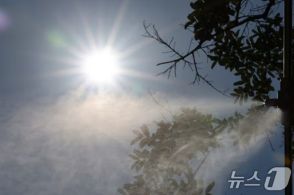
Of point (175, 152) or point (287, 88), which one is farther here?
point (175, 152)

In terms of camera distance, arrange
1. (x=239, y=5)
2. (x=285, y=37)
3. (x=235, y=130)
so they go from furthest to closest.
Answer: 1. (x=235, y=130)
2. (x=239, y=5)
3. (x=285, y=37)

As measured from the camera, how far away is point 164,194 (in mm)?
7973

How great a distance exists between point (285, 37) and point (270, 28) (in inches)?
184

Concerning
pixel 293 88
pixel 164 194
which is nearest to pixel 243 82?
pixel 164 194

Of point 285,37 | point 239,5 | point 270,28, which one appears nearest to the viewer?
point 285,37

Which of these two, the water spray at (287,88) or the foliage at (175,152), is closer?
the water spray at (287,88)

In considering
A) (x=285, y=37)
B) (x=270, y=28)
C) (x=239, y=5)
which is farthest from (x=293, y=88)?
(x=270, y=28)

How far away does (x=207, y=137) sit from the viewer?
25.7 ft

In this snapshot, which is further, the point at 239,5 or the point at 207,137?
the point at 207,137

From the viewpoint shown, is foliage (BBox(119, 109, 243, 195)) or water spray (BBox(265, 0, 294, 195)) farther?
foliage (BBox(119, 109, 243, 195))

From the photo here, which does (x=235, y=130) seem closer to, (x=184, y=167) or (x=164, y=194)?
(x=184, y=167)

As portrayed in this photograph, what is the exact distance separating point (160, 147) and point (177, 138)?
0.33 metres

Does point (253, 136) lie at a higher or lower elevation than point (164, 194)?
higher

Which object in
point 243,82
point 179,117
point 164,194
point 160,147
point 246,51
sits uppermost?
point 246,51
